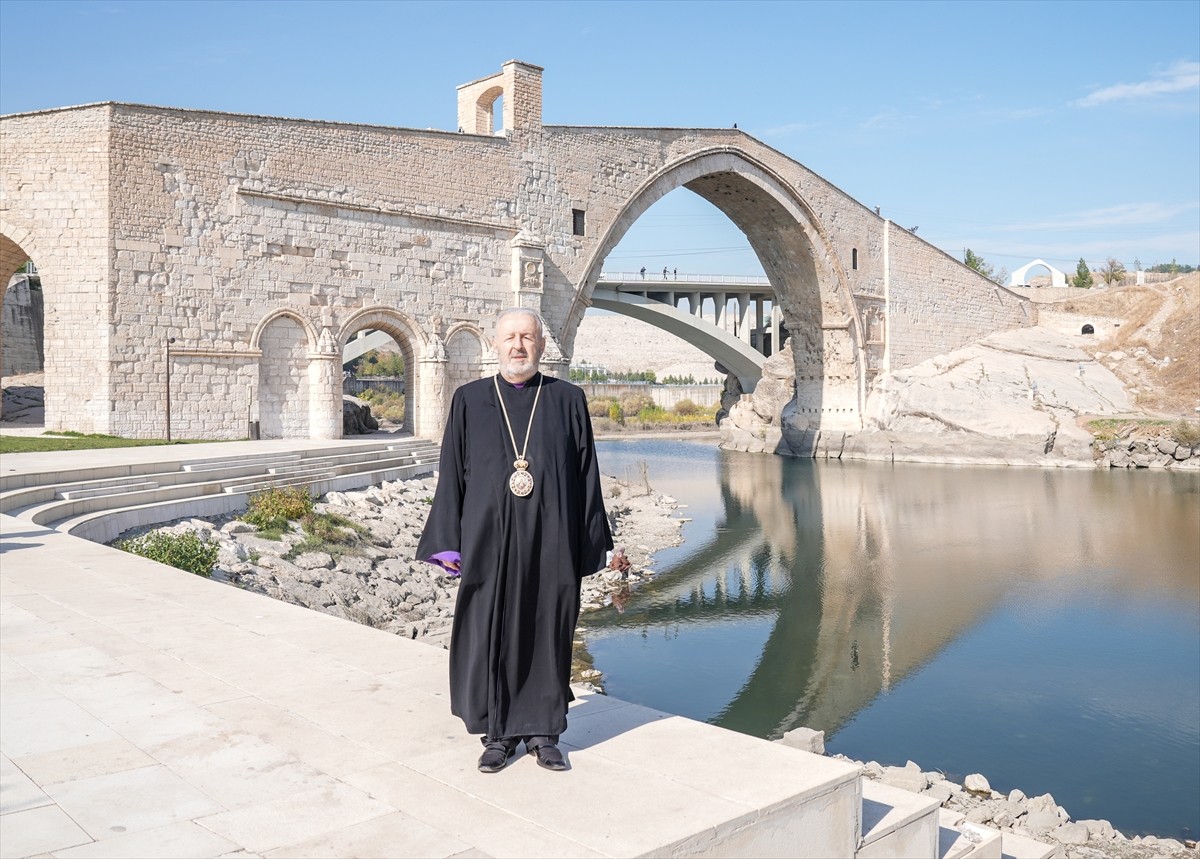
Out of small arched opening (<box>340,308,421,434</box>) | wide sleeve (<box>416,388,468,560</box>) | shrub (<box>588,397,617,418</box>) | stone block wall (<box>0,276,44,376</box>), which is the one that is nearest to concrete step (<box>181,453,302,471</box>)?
small arched opening (<box>340,308,421,434</box>)

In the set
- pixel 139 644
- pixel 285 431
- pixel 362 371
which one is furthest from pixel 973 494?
pixel 362 371

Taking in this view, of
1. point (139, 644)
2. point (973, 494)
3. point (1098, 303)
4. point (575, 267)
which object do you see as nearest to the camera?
point (139, 644)

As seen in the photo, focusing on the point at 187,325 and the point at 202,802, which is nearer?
the point at 202,802

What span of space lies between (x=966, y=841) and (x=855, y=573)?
11.7 metres

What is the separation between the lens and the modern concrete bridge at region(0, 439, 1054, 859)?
269cm

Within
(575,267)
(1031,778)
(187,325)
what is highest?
(575,267)

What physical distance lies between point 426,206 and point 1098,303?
28.5m

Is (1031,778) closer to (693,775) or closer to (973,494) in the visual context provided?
(693,775)

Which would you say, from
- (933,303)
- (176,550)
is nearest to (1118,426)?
(933,303)

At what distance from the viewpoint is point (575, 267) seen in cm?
2209

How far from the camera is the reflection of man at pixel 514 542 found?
326 cm

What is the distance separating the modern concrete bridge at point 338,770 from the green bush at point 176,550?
3.05 metres

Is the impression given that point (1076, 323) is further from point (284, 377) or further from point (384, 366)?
point (384, 366)

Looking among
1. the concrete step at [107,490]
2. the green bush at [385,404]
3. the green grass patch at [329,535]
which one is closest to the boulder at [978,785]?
the green grass patch at [329,535]
